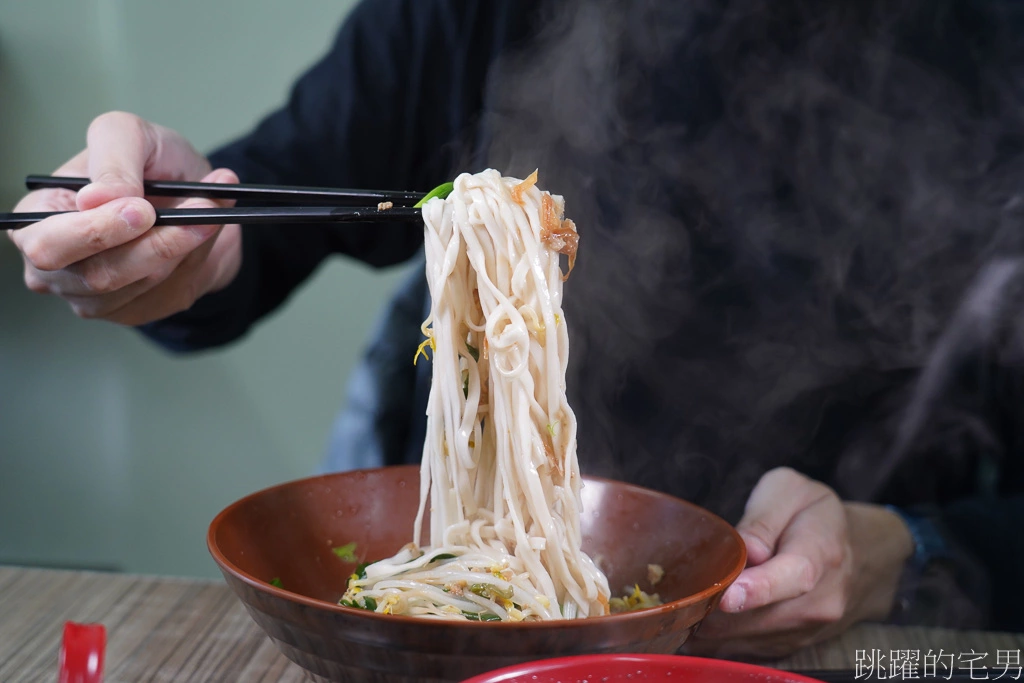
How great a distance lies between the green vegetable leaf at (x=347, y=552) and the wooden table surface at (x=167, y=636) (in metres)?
0.16

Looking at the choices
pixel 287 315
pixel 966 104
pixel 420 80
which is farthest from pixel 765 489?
pixel 287 315

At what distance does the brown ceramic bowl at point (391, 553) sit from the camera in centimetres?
74

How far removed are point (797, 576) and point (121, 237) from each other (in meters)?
1.08

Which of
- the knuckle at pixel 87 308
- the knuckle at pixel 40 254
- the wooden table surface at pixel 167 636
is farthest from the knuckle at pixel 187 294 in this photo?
the wooden table surface at pixel 167 636

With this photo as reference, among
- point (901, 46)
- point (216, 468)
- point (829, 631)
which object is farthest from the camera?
point (216, 468)

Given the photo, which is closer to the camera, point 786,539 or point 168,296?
point 786,539

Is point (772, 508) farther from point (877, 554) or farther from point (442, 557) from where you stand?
point (442, 557)

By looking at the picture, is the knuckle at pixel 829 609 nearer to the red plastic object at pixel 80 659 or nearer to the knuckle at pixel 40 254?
the red plastic object at pixel 80 659

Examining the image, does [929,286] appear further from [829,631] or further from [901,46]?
[829,631]

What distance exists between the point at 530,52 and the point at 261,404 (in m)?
1.37

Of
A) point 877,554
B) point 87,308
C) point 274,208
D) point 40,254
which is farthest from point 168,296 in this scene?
point 877,554

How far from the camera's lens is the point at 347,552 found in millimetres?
1148

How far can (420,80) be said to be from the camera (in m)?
2.14

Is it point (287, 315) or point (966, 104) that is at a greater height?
point (966, 104)
